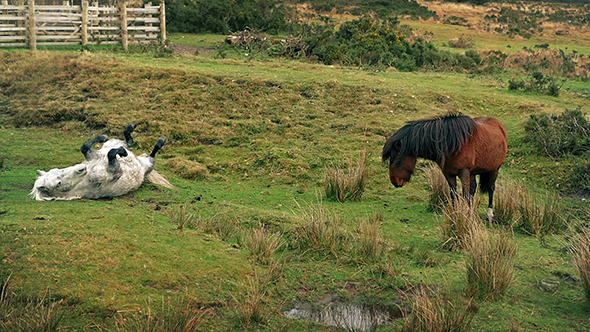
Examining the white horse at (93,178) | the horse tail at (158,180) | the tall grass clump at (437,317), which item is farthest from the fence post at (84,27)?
the tall grass clump at (437,317)

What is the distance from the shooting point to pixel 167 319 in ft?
18.8

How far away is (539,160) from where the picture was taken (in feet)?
41.0

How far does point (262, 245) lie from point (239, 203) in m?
2.73

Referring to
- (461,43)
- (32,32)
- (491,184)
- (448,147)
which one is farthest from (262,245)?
(461,43)

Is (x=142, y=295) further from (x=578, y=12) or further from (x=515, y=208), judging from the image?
(x=578, y=12)

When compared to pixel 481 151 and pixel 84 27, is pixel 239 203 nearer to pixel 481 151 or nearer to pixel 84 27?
pixel 481 151

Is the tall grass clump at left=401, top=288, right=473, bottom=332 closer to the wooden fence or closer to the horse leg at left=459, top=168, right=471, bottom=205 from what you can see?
the horse leg at left=459, top=168, right=471, bottom=205

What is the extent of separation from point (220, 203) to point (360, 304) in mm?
3785

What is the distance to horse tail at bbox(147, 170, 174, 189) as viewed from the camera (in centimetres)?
1051

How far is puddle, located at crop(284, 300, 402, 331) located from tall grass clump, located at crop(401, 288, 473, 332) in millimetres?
527

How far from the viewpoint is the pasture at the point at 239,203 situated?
251 inches

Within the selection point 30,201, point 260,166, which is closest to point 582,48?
point 260,166

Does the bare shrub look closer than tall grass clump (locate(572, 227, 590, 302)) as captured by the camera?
No

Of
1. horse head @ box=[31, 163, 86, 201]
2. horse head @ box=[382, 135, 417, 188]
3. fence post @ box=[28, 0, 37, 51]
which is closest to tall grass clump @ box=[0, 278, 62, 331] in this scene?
horse head @ box=[31, 163, 86, 201]
